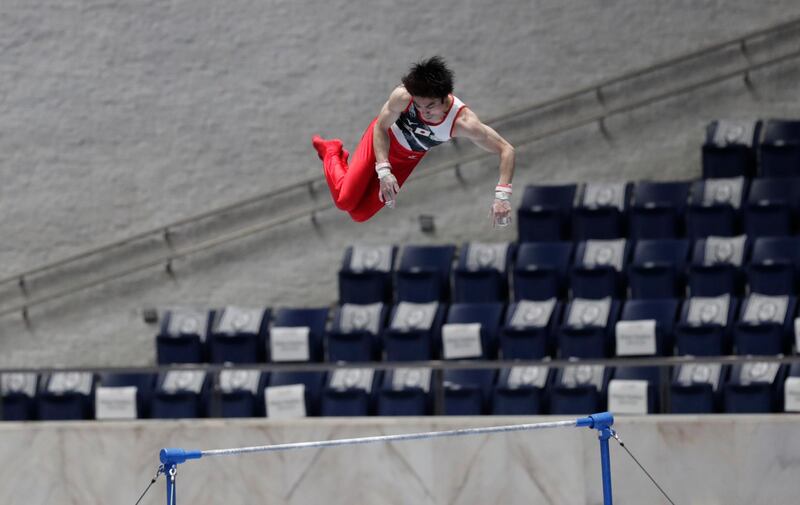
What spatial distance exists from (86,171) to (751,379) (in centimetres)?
728

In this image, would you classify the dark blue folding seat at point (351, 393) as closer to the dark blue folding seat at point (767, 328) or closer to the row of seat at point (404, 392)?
the row of seat at point (404, 392)

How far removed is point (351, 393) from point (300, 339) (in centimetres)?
130

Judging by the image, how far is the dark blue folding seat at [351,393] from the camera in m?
11.4

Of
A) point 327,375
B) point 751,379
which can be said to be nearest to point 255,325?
point 327,375

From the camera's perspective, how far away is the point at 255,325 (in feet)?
42.5

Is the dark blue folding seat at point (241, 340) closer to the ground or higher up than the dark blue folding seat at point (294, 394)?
higher up

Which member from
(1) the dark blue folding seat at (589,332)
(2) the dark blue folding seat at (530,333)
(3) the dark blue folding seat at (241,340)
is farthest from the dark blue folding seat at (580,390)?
(3) the dark blue folding seat at (241,340)

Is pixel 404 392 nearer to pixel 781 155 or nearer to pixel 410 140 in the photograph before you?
pixel 410 140

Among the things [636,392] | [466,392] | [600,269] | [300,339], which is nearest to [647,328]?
[600,269]

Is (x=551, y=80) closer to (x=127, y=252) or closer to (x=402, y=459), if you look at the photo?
(x=127, y=252)

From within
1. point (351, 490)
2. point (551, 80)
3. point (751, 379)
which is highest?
point (551, 80)

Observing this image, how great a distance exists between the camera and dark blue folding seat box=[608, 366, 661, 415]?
10.5 m

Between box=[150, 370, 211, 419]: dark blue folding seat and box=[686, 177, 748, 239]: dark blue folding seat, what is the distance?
4341 mm

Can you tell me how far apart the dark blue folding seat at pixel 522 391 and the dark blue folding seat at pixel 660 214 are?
2.29 meters
